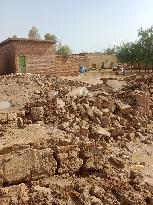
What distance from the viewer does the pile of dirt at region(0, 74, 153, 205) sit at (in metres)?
4.98

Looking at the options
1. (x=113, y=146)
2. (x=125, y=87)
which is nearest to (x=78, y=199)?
(x=113, y=146)

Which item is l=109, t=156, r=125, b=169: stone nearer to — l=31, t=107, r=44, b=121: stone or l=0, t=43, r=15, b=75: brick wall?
l=31, t=107, r=44, b=121: stone

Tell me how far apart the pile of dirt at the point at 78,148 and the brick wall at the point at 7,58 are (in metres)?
7.89

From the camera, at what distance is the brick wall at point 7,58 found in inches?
705

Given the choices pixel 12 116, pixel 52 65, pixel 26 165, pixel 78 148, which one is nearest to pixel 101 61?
pixel 52 65

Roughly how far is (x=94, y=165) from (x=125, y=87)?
5.39 metres

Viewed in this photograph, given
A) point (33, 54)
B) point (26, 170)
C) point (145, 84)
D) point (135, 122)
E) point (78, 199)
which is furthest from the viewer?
point (33, 54)

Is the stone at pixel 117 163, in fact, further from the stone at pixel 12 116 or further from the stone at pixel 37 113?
the stone at pixel 12 116

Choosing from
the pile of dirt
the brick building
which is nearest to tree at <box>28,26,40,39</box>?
the brick building

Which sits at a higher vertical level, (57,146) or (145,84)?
(145,84)

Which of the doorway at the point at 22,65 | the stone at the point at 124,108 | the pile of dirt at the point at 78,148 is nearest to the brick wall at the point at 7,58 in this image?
the doorway at the point at 22,65

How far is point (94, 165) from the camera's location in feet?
18.3

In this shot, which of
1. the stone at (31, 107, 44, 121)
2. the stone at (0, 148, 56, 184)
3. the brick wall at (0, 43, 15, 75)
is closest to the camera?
the stone at (0, 148, 56, 184)

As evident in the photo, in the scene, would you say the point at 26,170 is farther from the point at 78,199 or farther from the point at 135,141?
the point at 135,141
